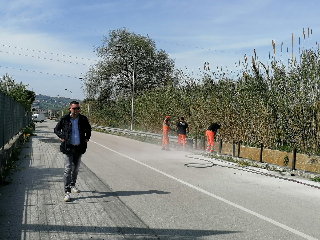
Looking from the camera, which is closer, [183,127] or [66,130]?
[66,130]

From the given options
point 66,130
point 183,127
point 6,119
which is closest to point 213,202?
point 66,130

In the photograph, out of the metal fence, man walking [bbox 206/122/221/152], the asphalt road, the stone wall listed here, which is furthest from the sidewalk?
man walking [bbox 206/122/221/152]

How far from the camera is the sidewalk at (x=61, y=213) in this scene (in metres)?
4.97

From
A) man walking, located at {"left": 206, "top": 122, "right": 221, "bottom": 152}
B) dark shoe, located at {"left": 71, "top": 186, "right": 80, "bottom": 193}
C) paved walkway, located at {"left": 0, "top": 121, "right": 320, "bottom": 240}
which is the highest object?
man walking, located at {"left": 206, "top": 122, "right": 221, "bottom": 152}

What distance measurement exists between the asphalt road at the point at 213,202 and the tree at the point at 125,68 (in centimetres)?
4207

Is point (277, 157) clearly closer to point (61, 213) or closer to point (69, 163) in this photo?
point (69, 163)

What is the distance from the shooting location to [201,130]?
2114 centimetres

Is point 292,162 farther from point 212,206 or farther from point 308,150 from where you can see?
point 212,206

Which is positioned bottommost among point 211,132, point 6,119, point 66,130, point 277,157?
point 277,157

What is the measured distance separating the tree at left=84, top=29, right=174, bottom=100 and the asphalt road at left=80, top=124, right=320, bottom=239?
138 ft

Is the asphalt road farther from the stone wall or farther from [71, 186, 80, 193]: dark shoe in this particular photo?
the stone wall

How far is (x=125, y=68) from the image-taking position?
176ft

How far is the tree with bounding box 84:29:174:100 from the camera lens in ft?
173

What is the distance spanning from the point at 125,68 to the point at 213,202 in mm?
47977
